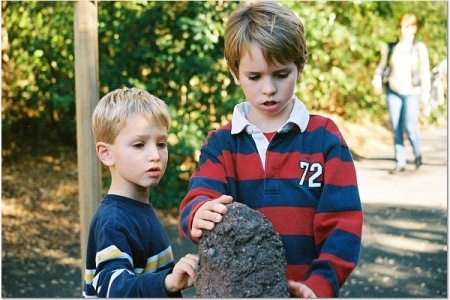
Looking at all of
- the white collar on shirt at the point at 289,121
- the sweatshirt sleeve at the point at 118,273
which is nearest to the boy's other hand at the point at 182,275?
the sweatshirt sleeve at the point at 118,273

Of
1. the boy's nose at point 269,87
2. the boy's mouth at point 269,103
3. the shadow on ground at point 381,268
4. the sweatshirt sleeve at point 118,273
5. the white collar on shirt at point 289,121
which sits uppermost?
the boy's nose at point 269,87

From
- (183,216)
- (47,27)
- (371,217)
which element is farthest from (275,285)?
(47,27)

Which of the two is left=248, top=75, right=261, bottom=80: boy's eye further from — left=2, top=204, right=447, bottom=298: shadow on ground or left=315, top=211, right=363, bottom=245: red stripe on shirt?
left=2, top=204, right=447, bottom=298: shadow on ground

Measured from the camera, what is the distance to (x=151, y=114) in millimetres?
2723

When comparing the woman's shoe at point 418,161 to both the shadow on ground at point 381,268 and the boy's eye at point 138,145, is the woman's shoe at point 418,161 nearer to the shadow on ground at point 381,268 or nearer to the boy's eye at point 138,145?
the shadow on ground at point 381,268

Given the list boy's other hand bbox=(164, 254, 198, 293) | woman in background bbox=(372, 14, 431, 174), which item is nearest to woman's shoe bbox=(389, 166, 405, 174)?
woman in background bbox=(372, 14, 431, 174)

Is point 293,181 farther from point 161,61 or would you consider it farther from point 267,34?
point 161,61

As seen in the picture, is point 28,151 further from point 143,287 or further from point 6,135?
point 143,287

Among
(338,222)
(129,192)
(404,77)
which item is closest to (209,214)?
(338,222)

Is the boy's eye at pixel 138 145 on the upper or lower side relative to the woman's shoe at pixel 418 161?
upper

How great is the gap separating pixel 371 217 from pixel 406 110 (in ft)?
7.37

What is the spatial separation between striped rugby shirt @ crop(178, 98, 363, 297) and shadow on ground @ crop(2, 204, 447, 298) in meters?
3.97

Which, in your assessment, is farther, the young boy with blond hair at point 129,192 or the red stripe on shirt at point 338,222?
the young boy with blond hair at point 129,192

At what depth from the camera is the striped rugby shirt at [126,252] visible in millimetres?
2324
